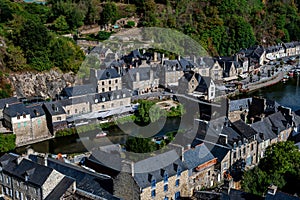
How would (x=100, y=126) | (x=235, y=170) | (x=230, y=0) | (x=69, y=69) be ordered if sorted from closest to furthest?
(x=235, y=170) < (x=100, y=126) < (x=69, y=69) < (x=230, y=0)

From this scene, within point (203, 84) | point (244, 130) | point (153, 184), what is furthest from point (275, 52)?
point (153, 184)

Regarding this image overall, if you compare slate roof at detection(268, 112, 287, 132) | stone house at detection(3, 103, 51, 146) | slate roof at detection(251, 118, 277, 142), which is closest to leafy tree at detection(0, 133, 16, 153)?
stone house at detection(3, 103, 51, 146)

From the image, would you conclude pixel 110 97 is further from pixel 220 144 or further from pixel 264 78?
pixel 264 78

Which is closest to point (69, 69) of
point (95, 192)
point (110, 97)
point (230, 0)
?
point (110, 97)

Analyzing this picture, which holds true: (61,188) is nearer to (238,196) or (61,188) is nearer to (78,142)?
(238,196)

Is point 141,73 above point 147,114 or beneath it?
above
